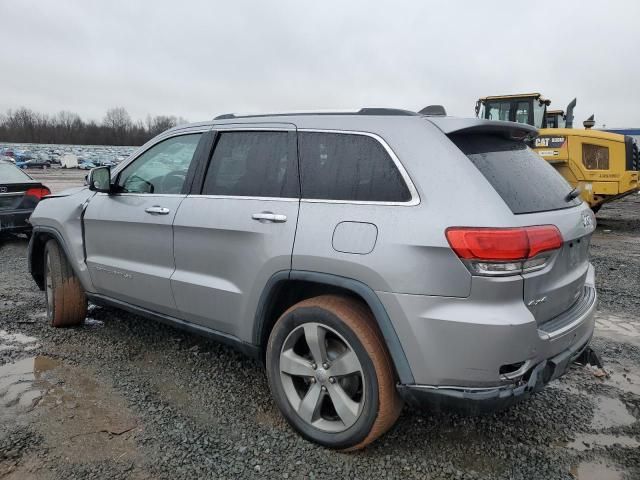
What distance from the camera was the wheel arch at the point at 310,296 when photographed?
2371mm

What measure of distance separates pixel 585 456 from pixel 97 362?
10.9 ft

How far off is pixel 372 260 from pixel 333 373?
66 centimetres

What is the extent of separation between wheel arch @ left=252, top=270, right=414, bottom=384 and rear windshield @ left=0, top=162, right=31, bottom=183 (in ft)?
24.4

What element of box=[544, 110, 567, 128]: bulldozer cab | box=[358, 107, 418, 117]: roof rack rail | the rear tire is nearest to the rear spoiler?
box=[358, 107, 418, 117]: roof rack rail

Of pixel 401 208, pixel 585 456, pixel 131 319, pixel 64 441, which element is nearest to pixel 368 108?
pixel 401 208

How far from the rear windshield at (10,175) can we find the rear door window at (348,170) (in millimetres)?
7552

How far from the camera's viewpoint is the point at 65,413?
3.08m

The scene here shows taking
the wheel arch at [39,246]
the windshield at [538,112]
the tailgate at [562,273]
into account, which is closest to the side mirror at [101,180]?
the wheel arch at [39,246]

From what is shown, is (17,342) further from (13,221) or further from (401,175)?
(13,221)

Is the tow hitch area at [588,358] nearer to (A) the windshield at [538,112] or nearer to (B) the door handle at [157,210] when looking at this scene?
(B) the door handle at [157,210]

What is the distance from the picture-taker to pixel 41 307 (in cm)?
520

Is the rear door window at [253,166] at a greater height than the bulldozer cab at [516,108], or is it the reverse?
the bulldozer cab at [516,108]

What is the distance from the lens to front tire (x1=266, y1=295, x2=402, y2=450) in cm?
246

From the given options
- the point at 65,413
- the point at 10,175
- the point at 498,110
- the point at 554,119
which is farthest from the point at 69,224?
the point at 554,119
